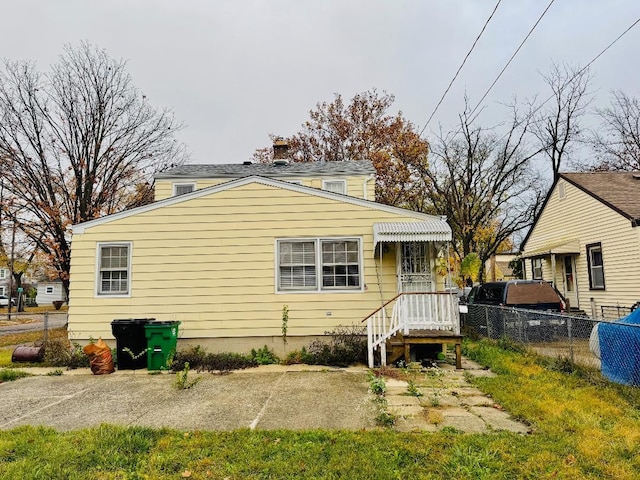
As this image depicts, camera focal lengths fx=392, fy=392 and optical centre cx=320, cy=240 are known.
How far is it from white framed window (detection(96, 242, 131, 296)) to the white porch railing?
19.3 feet

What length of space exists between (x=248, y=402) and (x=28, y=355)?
21.8 ft

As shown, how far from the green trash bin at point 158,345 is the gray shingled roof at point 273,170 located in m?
7.25

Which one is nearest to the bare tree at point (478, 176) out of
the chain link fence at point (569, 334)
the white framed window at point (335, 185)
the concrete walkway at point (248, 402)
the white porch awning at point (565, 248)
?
the white porch awning at point (565, 248)

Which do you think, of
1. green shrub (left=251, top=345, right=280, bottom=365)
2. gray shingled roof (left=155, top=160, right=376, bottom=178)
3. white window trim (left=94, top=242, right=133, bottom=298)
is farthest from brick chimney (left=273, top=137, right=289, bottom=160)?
green shrub (left=251, top=345, right=280, bottom=365)

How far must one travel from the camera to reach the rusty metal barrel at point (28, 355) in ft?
29.9

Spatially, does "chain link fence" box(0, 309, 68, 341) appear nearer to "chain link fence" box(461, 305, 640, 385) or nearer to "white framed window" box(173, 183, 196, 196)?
"white framed window" box(173, 183, 196, 196)

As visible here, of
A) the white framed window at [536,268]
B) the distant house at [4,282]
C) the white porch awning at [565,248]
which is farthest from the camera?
the distant house at [4,282]

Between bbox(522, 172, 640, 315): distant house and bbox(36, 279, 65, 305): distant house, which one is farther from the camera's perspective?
bbox(36, 279, 65, 305): distant house

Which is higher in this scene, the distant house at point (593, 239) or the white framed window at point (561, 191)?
the white framed window at point (561, 191)

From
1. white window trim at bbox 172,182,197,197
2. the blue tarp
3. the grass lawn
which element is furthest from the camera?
white window trim at bbox 172,182,197,197

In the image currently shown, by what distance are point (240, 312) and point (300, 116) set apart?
79.2 feet

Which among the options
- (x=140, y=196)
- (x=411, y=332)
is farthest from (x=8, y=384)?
(x=140, y=196)

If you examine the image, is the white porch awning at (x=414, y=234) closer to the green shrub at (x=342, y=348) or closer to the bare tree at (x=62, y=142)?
the green shrub at (x=342, y=348)

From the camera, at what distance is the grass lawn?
355 cm
